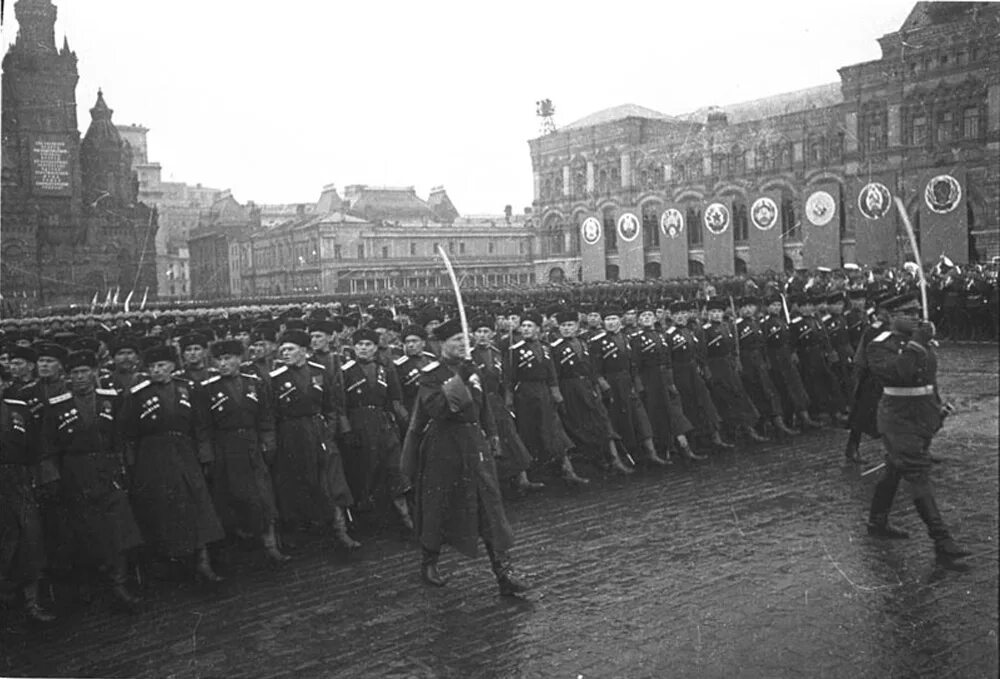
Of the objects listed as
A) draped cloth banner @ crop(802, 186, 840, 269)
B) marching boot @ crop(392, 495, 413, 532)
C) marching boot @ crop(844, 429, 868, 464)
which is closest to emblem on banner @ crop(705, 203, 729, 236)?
draped cloth banner @ crop(802, 186, 840, 269)

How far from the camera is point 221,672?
4.67 metres

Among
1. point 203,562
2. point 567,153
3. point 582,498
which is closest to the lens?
point 203,562

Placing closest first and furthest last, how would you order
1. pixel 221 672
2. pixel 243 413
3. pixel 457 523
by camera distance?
1. pixel 221 672
2. pixel 457 523
3. pixel 243 413

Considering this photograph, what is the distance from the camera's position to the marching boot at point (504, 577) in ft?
18.2

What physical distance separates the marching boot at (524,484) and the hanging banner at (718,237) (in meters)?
29.4

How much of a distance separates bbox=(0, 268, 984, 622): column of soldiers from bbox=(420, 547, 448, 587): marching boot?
19 millimetres

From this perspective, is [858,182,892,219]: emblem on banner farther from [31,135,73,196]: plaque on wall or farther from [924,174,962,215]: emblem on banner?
[31,135,73,196]: plaque on wall

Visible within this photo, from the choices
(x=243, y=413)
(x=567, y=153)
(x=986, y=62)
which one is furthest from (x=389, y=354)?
(x=567, y=153)

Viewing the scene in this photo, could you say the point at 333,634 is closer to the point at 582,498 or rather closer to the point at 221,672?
the point at 221,672

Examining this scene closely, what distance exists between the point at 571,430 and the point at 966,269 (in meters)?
9.71

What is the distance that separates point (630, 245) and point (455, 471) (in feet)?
124

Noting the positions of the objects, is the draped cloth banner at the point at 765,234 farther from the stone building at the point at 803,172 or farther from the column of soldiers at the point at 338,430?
the column of soldiers at the point at 338,430

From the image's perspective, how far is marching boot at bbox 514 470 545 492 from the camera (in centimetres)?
837

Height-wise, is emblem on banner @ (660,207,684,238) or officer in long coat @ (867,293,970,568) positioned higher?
emblem on banner @ (660,207,684,238)
